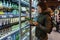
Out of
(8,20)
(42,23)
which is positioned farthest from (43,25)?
(8,20)

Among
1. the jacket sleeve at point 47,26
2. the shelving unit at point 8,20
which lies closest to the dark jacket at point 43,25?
the jacket sleeve at point 47,26

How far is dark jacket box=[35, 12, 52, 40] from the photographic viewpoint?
3.09 m

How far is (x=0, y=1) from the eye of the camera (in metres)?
2.35

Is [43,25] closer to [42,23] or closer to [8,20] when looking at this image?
[42,23]

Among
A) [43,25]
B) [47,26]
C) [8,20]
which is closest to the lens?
[8,20]

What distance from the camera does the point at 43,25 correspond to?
3203 millimetres

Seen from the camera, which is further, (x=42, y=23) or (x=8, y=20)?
(x=42, y=23)

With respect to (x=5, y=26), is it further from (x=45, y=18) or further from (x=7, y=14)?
(x=45, y=18)

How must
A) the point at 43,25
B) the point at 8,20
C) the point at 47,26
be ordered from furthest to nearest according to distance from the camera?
the point at 43,25, the point at 47,26, the point at 8,20

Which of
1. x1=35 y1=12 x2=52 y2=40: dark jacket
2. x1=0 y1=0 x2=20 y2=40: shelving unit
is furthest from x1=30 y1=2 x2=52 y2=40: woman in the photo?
x1=0 y1=0 x2=20 y2=40: shelving unit

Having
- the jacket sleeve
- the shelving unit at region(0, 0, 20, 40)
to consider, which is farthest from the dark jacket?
the shelving unit at region(0, 0, 20, 40)

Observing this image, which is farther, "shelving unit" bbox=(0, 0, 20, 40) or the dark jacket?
the dark jacket

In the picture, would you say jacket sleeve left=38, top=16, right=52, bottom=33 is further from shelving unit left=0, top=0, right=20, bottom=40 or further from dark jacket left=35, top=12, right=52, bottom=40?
shelving unit left=0, top=0, right=20, bottom=40

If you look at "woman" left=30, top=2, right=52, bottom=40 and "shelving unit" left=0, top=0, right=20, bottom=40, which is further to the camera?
"woman" left=30, top=2, right=52, bottom=40
